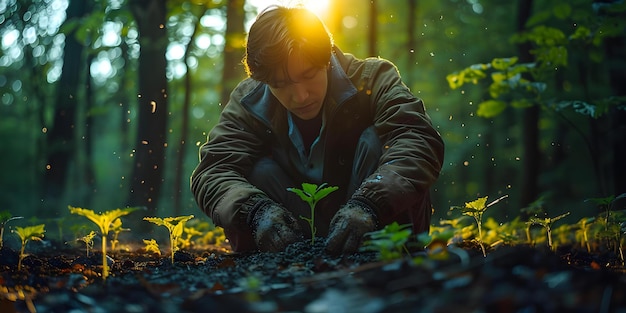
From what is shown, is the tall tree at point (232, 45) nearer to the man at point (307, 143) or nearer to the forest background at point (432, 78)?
the forest background at point (432, 78)

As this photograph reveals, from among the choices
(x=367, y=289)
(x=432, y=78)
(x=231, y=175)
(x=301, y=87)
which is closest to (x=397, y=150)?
(x=301, y=87)

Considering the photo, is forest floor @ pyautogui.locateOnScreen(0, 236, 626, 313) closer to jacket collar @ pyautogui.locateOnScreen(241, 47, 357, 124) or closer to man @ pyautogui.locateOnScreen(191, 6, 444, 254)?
man @ pyautogui.locateOnScreen(191, 6, 444, 254)

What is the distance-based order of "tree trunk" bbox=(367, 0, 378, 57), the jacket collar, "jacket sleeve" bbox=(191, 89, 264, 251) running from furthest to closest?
1. "tree trunk" bbox=(367, 0, 378, 57)
2. the jacket collar
3. "jacket sleeve" bbox=(191, 89, 264, 251)

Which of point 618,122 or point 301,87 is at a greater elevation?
point 301,87

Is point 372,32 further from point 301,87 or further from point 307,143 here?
point 301,87

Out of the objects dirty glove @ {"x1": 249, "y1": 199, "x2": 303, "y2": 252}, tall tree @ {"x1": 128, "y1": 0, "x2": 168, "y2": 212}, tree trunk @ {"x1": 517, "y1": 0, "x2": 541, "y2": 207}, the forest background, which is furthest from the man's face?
tree trunk @ {"x1": 517, "y1": 0, "x2": 541, "y2": 207}

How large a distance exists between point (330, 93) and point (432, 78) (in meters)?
14.2

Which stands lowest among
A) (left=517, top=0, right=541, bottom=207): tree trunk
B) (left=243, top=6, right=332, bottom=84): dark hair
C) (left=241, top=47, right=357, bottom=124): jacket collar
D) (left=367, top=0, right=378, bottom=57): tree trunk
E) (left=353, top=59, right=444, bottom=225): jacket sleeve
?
(left=517, top=0, right=541, bottom=207): tree trunk

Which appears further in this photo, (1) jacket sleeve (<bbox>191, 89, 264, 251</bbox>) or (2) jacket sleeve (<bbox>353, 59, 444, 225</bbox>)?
(1) jacket sleeve (<bbox>191, 89, 264, 251</bbox>)

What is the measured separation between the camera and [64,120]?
492 inches

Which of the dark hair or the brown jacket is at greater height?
the dark hair

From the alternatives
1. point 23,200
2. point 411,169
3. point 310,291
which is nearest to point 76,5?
point 411,169

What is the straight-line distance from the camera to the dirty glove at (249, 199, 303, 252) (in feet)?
9.82

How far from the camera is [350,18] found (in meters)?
17.6
